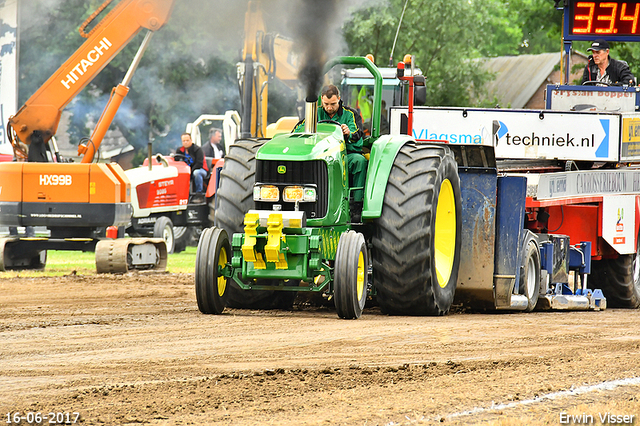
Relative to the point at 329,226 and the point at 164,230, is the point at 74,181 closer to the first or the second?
the point at 164,230

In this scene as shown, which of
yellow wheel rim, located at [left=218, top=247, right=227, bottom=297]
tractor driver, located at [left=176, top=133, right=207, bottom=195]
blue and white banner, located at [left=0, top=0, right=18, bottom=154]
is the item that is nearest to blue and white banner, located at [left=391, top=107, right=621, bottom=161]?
yellow wheel rim, located at [left=218, top=247, right=227, bottom=297]

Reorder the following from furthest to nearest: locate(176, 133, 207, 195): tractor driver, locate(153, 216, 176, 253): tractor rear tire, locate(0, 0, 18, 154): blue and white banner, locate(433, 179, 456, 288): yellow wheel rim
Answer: locate(176, 133, 207, 195): tractor driver, locate(0, 0, 18, 154): blue and white banner, locate(153, 216, 176, 253): tractor rear tire, locate(433, 179, 456, 288): yellow wheel rim

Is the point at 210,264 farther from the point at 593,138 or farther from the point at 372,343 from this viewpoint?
the point at 593,138

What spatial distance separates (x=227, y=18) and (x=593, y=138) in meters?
4.53

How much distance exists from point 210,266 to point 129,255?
21.3ft

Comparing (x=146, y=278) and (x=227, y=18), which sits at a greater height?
(x=227, y=18)

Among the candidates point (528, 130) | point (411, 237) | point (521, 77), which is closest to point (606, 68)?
point (528, 130)

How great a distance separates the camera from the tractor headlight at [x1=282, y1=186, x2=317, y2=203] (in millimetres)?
8430

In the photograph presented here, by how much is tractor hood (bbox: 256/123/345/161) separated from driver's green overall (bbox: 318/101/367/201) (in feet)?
0.84

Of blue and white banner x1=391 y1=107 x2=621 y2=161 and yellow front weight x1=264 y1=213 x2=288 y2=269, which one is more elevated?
blue and white banner x1=391 y1=107 x2=621 y2=161

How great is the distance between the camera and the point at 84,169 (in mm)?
14469

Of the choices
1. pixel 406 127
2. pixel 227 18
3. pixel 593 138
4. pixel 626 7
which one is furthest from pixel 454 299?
pixel 626 7

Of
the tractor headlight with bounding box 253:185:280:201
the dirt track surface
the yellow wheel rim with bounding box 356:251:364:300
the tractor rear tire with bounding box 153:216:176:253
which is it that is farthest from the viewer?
the tractor rear tire with bounding box 153:216:176:253

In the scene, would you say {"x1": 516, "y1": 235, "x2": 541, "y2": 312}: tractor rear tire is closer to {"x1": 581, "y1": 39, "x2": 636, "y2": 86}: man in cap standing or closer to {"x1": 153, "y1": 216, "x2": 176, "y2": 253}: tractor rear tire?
{"x1": 581, "y1": 39, "x2": 636, "y2": 86}: man in cap standing
